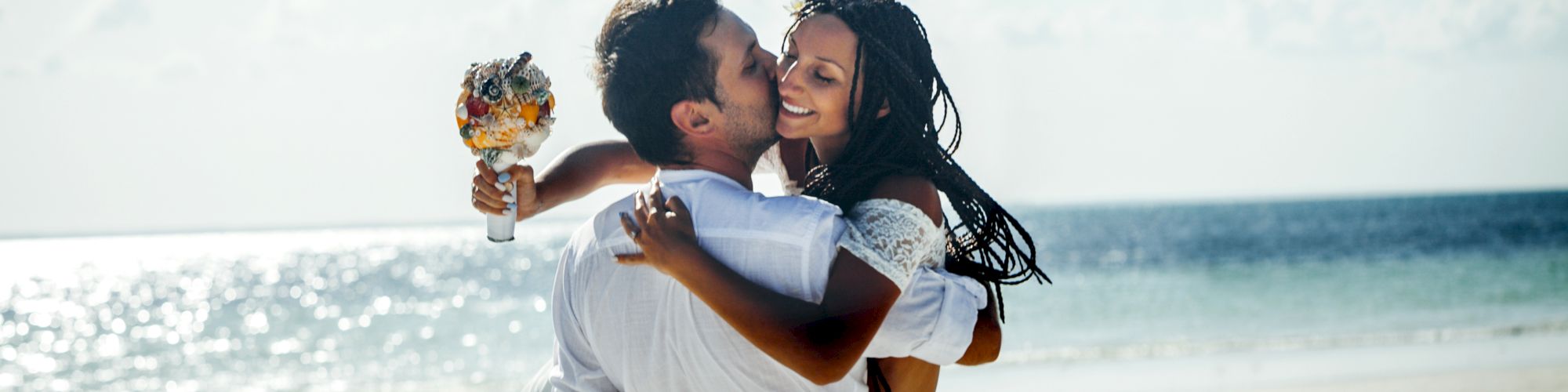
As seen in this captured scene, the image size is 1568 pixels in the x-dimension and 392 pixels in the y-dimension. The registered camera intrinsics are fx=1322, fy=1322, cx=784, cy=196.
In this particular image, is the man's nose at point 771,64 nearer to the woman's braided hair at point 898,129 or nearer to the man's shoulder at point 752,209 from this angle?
the woman's braided hair at point 898,129

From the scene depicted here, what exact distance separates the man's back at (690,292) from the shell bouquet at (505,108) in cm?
24

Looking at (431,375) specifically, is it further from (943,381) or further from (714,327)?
(714,327)

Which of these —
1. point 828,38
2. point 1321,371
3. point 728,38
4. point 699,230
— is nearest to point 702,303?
point 699,230

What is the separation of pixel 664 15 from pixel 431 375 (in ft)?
49.3

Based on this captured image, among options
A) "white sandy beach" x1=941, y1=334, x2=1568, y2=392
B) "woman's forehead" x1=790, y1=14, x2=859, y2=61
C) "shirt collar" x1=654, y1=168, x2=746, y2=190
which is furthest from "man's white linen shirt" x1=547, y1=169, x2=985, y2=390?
"white sandy beach" x1=941, y1=334, x2=1568, y2=392

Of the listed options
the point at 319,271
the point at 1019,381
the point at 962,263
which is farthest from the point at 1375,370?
the point at 319,271

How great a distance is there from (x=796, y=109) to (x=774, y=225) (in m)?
0.46

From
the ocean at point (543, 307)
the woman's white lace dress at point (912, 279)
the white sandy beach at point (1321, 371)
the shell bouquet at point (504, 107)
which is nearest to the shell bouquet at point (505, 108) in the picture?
the shell bouquet at point (504, 107)

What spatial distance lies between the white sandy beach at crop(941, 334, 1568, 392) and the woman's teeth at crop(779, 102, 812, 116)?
857cm

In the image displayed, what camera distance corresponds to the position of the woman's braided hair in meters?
2.73

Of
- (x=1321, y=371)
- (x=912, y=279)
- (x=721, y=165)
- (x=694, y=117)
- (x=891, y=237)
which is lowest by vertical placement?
(x=1321, y=371)

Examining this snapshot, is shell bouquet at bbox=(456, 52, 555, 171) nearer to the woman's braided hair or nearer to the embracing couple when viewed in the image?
the embracing couple

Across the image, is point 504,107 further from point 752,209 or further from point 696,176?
point 752,209

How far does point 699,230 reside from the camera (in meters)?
2.38
